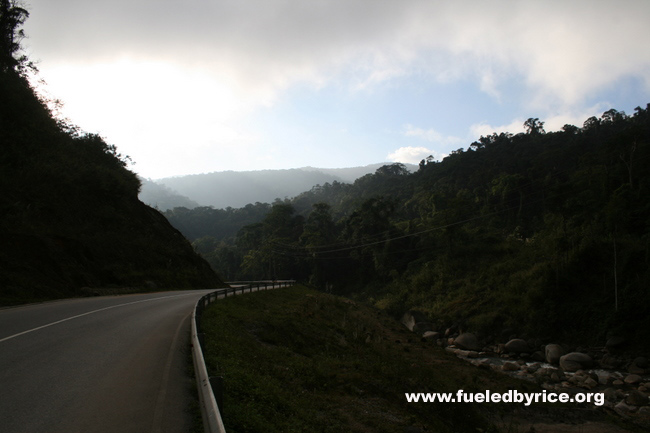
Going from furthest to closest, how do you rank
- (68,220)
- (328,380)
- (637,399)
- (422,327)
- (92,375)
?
(422,327)
(68,220)
(637,399)
(328,380)
(92,375)

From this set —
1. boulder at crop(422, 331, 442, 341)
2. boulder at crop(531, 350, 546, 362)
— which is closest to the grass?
boulder at crop(531, 350, 546, 362)

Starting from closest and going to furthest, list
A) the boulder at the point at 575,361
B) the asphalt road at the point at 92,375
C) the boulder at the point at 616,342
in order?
1. the asphalt road at the point at 92,375
2. the boulder at the point at 575,361
3. the boulder at the point at 616,342

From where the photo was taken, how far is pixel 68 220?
90.9 feet

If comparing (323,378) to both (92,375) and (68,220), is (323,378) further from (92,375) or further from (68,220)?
(68,220)

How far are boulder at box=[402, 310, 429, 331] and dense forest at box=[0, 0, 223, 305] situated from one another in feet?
78.1

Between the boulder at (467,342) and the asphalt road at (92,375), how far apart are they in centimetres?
3285

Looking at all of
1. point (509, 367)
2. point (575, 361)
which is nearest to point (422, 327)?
point (509, 367)

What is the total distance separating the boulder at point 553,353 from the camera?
105 ft

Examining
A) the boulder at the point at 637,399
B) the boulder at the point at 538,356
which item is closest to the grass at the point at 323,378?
the boulder at the point at 637,399

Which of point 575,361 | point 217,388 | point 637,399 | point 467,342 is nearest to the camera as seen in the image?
point 217,388

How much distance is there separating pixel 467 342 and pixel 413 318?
385 inches

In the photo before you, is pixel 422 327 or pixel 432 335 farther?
pixel 422 327

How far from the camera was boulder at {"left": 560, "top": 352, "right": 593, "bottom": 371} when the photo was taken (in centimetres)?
2964

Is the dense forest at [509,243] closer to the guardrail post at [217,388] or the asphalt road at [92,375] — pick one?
the asphalt road at [92,375]
